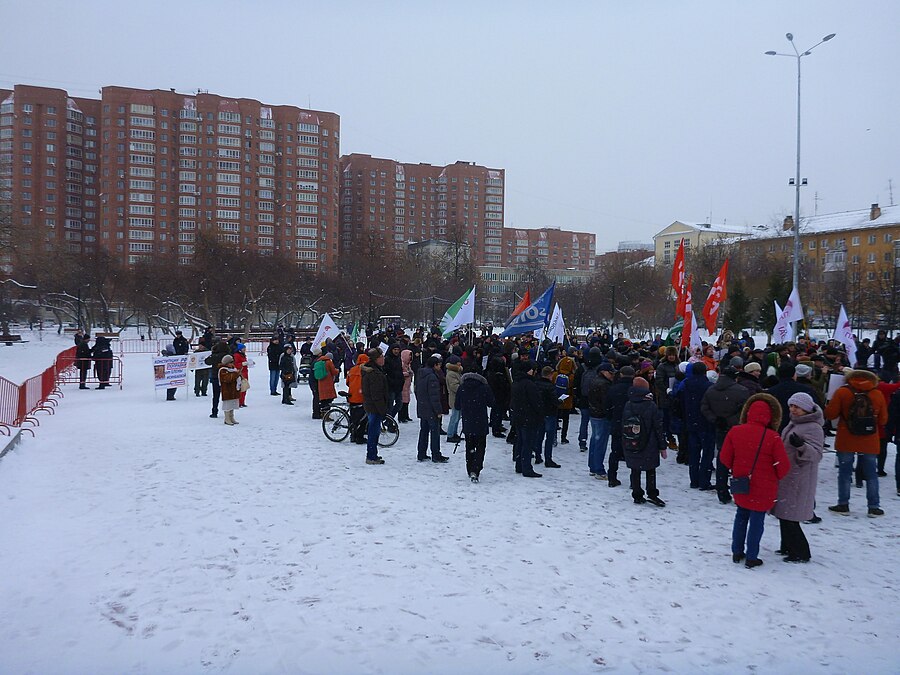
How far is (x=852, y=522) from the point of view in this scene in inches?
304

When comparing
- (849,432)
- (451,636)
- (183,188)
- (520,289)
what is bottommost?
(451,636)

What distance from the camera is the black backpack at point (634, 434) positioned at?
8.23 metres

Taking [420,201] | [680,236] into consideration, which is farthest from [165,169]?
[680,236]

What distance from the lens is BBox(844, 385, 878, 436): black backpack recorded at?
7.67 m

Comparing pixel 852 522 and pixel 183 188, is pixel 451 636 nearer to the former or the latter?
pixel 852 522

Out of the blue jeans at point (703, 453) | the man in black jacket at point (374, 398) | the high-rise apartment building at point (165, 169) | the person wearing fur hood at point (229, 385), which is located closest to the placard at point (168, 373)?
the person wearing fur hood at point (229, 385)

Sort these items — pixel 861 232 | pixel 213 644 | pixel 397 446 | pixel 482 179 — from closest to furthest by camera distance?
pixel 213 644 → pixel 397 446 → pixel 861 232 → pixel 482 179

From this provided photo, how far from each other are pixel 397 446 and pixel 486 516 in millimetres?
4434

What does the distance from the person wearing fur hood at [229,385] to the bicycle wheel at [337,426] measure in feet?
8.27

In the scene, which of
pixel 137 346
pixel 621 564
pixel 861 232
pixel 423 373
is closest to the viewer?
pixel 621 564

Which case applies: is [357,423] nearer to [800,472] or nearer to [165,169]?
[800,472]

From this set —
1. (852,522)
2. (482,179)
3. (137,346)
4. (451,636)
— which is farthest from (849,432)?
(482,179)

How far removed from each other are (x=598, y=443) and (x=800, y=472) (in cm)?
402

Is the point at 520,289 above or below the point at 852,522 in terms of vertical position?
above
